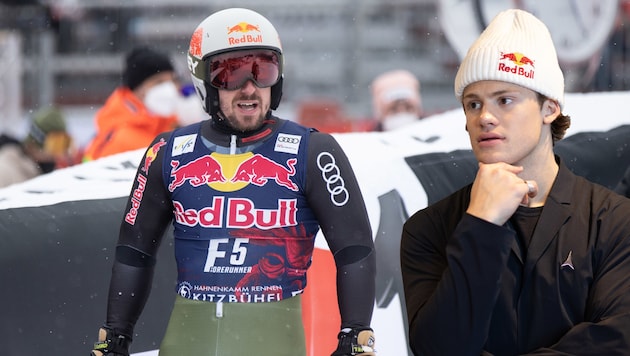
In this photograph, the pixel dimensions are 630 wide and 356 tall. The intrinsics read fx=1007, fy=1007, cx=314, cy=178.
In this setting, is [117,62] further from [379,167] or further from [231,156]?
[231,156]

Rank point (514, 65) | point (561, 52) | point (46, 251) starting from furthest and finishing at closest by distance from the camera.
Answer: point (561, 52)
point (46, 251)
point (514, 65)

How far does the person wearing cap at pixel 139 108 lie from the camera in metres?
5.45

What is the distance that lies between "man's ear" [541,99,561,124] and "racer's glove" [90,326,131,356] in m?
1.51

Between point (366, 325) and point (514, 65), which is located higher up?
point (514, 65)

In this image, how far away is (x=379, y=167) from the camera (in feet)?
13.6

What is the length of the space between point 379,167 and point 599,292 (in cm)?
208

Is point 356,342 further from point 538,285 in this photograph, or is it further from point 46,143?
point 46,143

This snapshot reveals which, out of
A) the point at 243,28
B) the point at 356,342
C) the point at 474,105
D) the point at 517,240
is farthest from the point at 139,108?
the point at 517,240

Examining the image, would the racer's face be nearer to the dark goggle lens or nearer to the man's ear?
the dark goggle lens

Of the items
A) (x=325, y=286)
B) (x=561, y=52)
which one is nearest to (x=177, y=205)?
(x=325, y=286)

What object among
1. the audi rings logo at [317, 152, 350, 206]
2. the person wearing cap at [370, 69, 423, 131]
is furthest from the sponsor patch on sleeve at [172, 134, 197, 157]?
the person wearing cap at [370, 69, 423, 131]

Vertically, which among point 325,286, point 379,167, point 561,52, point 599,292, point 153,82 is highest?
point 561,52

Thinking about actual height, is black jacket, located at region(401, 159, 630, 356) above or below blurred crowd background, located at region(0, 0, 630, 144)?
below

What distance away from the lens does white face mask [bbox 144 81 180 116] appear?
5.74 metres
